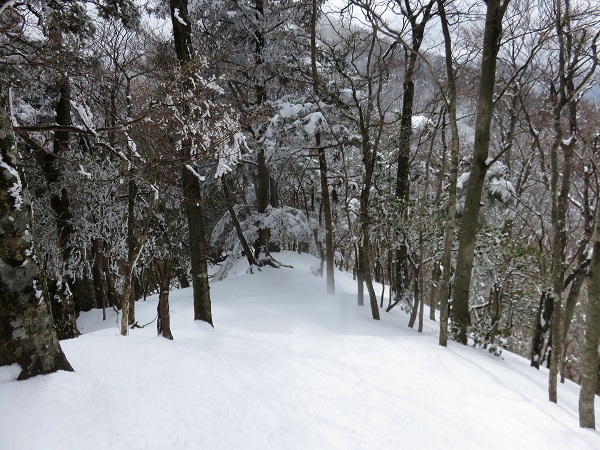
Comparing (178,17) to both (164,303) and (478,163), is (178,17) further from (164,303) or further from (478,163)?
(478,163)

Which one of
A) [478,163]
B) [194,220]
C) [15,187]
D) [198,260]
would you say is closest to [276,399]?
[15,187]

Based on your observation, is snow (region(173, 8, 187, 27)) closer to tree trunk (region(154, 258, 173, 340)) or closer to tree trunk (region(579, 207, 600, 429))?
tree trunk (region(154, 258, 173, 340))

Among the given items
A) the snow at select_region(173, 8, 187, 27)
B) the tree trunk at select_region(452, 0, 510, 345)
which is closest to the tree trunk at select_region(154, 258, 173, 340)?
the snow at select_region(173, 8, 187, 27)

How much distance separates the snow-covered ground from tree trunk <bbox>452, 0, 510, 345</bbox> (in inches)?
56.8

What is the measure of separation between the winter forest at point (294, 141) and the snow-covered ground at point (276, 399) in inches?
42.6

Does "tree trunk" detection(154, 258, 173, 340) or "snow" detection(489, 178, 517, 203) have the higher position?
"snow" detection(489, 178, 517, 203)

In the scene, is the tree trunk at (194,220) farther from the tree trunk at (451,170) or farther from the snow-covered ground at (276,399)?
the tree trunk at (451,170)

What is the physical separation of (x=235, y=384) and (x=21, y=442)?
1518 mm

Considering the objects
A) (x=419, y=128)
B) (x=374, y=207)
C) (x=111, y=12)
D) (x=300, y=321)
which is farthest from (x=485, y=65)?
(x=111, y=12)

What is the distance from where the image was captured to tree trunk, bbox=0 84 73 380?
7.62ft

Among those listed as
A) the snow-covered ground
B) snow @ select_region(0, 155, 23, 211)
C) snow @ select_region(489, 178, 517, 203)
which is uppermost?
snow @ select_region(489, 178, 517, 203)

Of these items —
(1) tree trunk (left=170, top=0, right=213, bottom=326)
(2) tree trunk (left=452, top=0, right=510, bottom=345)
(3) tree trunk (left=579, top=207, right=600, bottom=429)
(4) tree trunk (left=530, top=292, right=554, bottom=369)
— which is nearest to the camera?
(3) tree trunk (left=579, top=207, right=600, bottom=429)

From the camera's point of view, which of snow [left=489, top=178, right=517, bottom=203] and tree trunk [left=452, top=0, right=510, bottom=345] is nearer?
tree trunk [left=452, top=0, right=510, bottom=345]

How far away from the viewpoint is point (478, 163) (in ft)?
23.0
